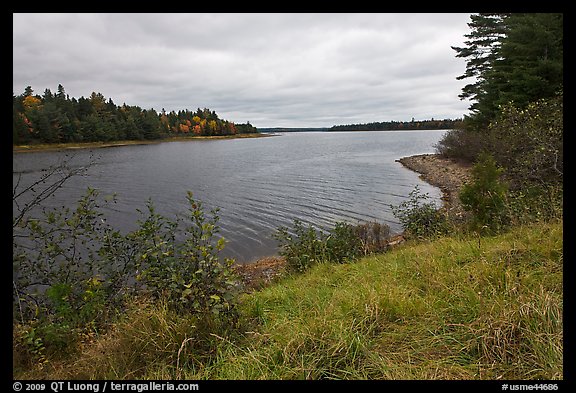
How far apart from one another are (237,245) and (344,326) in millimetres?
10401

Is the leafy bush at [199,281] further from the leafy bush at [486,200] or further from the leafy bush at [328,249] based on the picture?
the leafy bush at [486,200]

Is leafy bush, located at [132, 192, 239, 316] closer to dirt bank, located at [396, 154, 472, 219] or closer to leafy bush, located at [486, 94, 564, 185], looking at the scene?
leafy bush, located at [486, 94, 564, 185]

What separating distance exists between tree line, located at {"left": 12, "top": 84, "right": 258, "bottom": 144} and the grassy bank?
29774 millimetres

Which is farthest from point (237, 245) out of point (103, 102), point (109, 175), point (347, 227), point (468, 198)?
point (103, 102)

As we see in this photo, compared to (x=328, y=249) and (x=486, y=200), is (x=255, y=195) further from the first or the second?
(x=486, y=200)

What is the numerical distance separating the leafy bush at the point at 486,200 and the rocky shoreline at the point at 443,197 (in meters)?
2.30

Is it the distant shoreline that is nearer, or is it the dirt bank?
the dirt bank

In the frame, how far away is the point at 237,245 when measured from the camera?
1298 centimetres

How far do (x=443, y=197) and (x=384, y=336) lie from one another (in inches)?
781

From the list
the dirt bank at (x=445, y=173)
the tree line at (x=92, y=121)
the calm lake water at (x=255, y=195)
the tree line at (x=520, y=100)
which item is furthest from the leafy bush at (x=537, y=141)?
the tree line at (x=92, y=121)

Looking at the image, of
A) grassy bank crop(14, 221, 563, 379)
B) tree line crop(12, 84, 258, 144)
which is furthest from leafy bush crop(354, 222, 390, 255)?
tree line crop(12, 84, 258, 144)

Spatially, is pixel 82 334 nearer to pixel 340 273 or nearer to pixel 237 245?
pixel 340 273

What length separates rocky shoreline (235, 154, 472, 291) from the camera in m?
8.56

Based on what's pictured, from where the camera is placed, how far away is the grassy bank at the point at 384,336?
96.2 inches
